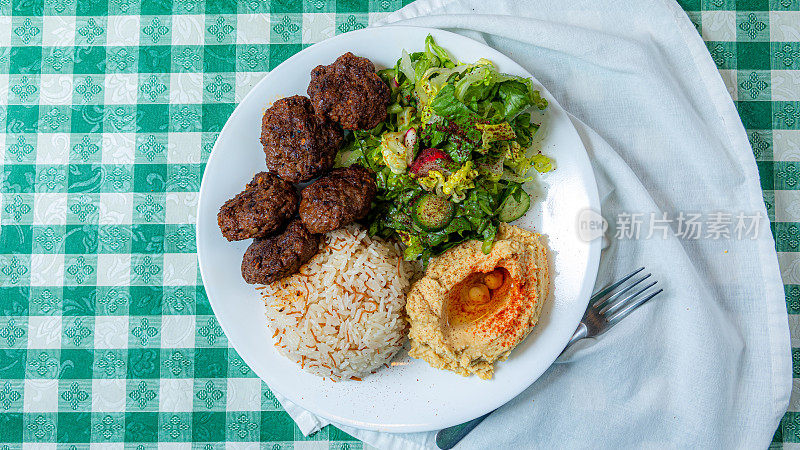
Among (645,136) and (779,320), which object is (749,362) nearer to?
(779,320)

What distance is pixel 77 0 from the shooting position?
12.9 ft

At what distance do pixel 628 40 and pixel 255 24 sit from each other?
2.43m

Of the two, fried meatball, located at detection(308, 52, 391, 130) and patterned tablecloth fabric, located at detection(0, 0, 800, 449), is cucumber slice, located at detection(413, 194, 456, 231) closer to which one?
fried meatball, located at detection(308, 52, 391, 130)

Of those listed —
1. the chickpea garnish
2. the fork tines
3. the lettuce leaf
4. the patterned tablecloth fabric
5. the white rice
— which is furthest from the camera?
the patterned tablecloth fabric

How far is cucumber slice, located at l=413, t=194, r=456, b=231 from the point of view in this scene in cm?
319

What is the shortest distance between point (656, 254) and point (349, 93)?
7.08 ft

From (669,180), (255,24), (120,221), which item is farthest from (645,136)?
(120,221)

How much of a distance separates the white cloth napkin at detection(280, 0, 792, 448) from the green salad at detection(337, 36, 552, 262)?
1.69 ft

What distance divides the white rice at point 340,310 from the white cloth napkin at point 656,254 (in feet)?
2.30

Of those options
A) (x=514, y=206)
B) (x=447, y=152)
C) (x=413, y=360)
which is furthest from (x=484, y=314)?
(x=447, y=152)

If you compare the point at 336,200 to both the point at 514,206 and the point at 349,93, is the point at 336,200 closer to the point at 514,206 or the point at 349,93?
the point at 349,93

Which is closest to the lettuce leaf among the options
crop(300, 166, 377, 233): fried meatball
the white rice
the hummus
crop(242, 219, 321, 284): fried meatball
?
crop(300, 166, 377, 233): fried meatball
